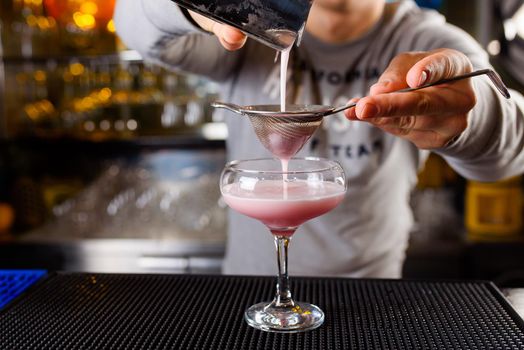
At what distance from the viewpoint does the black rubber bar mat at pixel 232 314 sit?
1056 mm

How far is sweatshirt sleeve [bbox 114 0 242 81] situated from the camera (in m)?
1.39

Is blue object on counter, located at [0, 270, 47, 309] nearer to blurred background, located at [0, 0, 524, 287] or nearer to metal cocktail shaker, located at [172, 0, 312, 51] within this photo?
metal cocktail shaker, located at [172, 0, 312, 51]

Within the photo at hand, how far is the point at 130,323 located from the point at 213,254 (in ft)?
6.44

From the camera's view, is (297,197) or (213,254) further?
(213,254)

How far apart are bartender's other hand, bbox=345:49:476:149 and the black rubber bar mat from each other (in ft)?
1.07

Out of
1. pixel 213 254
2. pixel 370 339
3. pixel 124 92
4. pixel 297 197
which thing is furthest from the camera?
pixel 124 92

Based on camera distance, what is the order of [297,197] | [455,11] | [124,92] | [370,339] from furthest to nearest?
[124,92], [455,11], [297,197], [370,339]

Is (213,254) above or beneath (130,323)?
beneath

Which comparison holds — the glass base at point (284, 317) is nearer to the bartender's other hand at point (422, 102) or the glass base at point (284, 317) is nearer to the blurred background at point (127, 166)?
the bartender's other hand at point (422, 102)

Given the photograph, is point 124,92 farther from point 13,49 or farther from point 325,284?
point 325,284

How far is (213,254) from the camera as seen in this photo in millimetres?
3100

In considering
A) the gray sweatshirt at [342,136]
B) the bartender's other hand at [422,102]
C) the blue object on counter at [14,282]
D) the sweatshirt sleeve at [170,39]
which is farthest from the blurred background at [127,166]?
the bartender's other hand at [422,102]

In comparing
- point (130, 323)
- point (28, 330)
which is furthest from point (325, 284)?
point (28, 330)

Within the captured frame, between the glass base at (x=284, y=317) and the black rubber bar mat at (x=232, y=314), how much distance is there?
15mm
